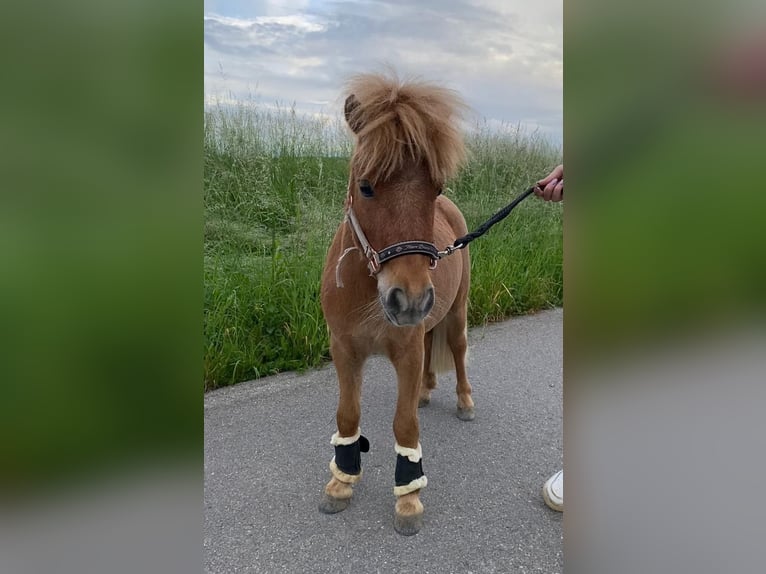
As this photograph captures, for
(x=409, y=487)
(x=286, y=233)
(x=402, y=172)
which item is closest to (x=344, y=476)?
(x=409, y=487)

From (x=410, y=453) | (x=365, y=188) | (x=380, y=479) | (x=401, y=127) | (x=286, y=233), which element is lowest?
(x=380, y=479)

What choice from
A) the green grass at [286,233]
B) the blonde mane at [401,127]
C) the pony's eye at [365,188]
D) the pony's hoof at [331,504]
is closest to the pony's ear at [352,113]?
the blonde mane at [401,127]

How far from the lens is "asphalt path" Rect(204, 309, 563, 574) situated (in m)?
1.67

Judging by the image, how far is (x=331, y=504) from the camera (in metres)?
1.89

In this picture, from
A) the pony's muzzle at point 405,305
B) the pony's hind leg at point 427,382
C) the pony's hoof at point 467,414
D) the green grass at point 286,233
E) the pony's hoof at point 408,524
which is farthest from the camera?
the green grass at point 286,233

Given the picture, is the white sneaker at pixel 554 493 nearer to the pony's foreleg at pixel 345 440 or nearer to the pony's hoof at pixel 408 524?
the pony's hoof at pixel 408 524

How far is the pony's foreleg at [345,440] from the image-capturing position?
1.88 m

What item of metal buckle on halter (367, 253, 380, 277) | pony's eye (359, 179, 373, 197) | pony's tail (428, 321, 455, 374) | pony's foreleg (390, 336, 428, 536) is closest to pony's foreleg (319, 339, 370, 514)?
pony's foreleg (390, 336, 428, 536)

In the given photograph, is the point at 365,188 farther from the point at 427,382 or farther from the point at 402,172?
the point at 427,382

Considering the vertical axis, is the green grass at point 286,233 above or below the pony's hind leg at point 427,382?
above

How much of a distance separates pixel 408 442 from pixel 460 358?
1.01 m
